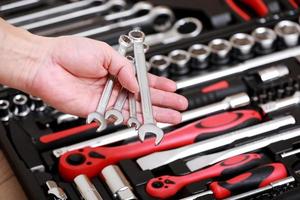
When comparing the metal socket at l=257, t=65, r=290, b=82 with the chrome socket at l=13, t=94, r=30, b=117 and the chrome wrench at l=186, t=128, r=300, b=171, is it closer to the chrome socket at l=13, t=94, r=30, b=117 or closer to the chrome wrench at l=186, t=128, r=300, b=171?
the chrome wrench at l=186, t=128, r=300, b=171

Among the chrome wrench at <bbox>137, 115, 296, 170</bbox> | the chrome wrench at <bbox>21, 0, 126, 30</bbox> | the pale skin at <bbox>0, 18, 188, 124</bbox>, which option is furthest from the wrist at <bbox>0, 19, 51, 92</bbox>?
the chrome wrench at <bbox>21, 0, 126, 30</bbox>

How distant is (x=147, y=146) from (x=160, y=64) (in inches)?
8.5

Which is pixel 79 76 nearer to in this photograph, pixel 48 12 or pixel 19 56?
pixel 19 56

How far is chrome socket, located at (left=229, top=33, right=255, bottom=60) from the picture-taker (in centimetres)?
149

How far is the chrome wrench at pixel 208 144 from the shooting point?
127 cm

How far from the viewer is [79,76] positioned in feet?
4.15

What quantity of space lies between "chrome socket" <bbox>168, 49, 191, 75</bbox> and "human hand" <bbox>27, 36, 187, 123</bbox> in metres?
0.20

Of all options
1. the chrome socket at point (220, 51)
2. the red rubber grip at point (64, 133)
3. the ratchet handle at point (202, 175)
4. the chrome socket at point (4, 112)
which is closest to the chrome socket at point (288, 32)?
the chrome socket at point (220, 51)


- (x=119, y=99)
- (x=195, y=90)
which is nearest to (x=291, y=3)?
(x=195, y=90)

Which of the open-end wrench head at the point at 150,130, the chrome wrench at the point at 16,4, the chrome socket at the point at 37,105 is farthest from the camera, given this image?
the chrome wrench at the point at 16,4

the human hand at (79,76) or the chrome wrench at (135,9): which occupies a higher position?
the chrome wrench at (135,9)

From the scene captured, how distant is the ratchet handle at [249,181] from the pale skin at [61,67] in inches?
5.3

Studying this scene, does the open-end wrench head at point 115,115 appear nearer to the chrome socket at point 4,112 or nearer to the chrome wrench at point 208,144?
the chrome wrench at point 208,144

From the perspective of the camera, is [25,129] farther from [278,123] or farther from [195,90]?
[278,123]
